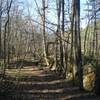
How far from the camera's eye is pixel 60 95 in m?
15.8

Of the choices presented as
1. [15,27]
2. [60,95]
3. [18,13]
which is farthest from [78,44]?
[15,27]

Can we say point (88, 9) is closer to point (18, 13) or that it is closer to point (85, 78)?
point (18, 13)

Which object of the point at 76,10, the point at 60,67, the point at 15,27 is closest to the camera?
the point at 76,10

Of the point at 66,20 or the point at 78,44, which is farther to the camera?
the point at 66,20

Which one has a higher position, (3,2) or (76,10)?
(3,2)

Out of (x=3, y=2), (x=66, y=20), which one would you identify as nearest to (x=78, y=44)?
(x=66, y=20)

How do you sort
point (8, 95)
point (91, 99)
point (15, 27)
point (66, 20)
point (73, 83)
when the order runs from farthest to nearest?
1. point (15, 27)
2. point (66, 20)
3. point (73, 83)
4. point (91, 99)
5. point (8, 95)

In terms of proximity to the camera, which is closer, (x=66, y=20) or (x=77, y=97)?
(x=77, y=97)

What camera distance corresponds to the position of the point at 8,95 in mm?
10125

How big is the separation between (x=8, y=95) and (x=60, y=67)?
17.4 m

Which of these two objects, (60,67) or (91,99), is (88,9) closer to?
(60,67)

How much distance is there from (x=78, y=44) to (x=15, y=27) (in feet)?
101

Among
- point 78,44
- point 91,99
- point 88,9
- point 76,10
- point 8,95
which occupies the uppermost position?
point 88,9

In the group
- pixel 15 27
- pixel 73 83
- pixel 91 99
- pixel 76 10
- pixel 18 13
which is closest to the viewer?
pixel 91 99
